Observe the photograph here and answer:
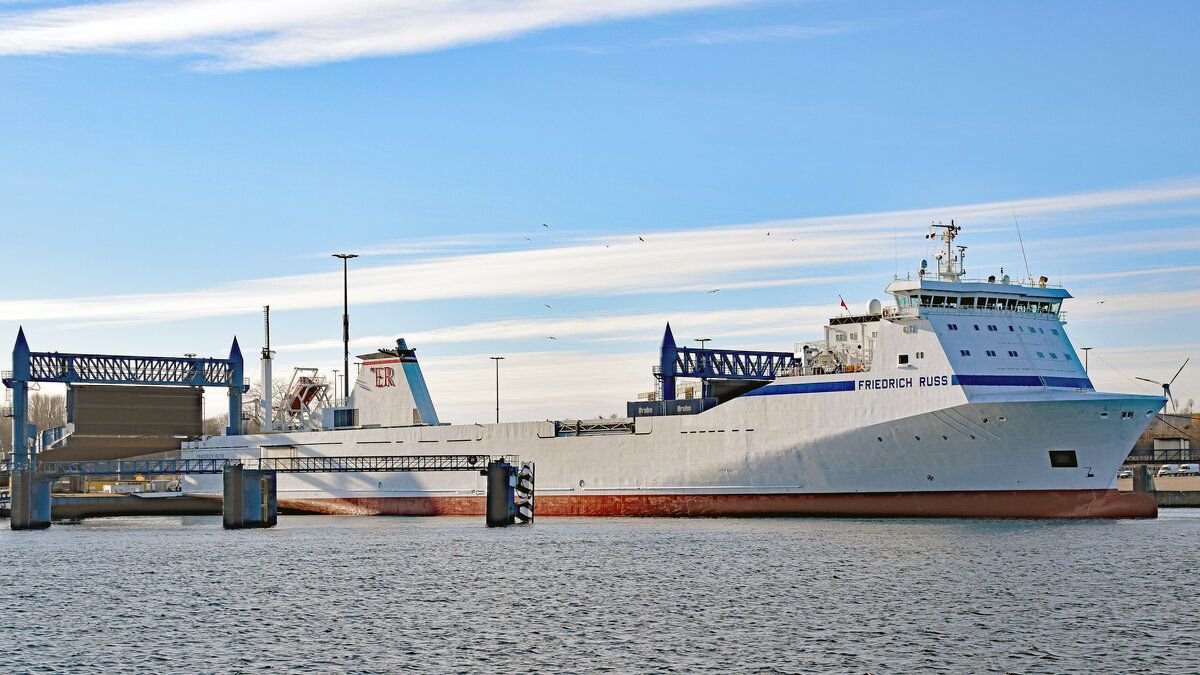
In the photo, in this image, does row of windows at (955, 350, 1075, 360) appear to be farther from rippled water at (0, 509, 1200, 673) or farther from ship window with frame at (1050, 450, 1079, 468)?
rippled water at (0, 509, 1200, 673)

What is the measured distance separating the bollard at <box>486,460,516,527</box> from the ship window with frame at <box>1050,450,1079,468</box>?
2494cm

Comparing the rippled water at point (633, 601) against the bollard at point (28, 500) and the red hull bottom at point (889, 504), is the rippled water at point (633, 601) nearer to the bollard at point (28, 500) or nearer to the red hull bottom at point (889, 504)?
the red hull bottom at point (889, 504)

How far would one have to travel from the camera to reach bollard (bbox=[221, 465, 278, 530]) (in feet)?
216

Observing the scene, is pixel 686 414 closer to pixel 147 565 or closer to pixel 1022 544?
pixel 1022 544

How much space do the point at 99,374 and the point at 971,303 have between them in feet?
178

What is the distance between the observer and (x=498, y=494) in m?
63.9

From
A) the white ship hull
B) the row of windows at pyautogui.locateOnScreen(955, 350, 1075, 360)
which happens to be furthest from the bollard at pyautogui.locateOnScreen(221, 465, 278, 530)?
the row of windows at pyautogui.locateOnScreen(955, 350, 1075, 360)

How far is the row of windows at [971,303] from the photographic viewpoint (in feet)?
186

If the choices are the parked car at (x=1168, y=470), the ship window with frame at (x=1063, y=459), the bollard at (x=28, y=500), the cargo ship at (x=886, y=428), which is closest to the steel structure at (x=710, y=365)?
the cargo ship at (x=886, y=428)

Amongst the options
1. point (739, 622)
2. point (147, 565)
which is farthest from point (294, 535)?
point (739, 622)

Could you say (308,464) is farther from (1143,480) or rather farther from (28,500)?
(1143,480)

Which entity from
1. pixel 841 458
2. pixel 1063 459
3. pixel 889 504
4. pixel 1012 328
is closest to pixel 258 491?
pixel 841 458

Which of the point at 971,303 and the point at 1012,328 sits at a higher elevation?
the point at 971,303

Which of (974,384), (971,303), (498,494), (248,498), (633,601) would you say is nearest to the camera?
(633,601)
